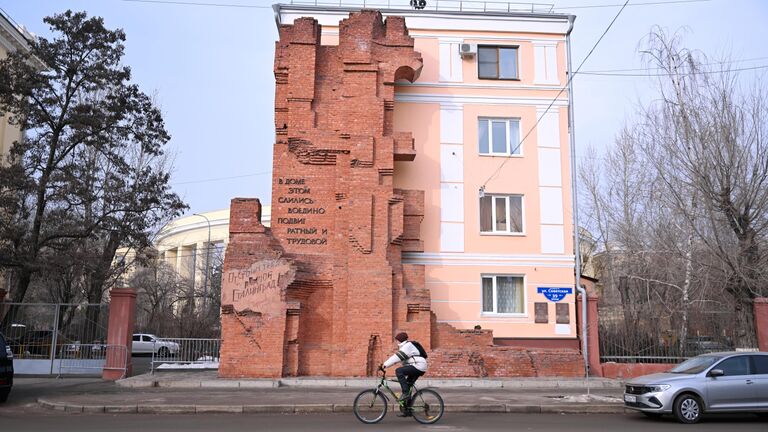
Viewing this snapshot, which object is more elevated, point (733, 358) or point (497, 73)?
point (497, 73)

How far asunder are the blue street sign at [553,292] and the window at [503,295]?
2.37 ft

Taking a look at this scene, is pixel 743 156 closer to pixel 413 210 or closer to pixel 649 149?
pixel 649 149

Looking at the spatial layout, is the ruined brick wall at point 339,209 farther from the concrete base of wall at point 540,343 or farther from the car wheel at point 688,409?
the car wheel at point 688,409

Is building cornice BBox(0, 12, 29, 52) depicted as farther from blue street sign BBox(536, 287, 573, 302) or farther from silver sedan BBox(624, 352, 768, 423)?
silver sedan BBox(624, 352, 768, 423)

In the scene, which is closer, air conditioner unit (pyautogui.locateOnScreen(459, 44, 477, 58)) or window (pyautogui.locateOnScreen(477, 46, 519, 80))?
air conditioner unit (pyautogui.locateOnScreen(459, 44, 477, 58))

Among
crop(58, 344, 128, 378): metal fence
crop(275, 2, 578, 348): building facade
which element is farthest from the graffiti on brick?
crop(58, 344, 128, 378): metal fence

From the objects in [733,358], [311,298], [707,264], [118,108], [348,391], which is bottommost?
[348,391]

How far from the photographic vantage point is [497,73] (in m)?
23.4

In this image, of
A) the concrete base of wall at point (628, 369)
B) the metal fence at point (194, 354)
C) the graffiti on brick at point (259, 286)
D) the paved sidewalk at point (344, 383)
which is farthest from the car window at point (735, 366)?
the metal fence at point (194, 354)

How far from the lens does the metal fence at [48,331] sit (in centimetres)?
2116

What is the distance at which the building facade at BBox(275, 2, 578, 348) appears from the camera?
21.7 m

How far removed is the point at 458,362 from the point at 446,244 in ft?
14.7

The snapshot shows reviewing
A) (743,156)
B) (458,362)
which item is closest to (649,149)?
(743,156)

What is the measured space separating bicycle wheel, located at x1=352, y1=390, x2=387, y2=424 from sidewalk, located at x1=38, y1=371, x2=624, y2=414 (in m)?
2.06
